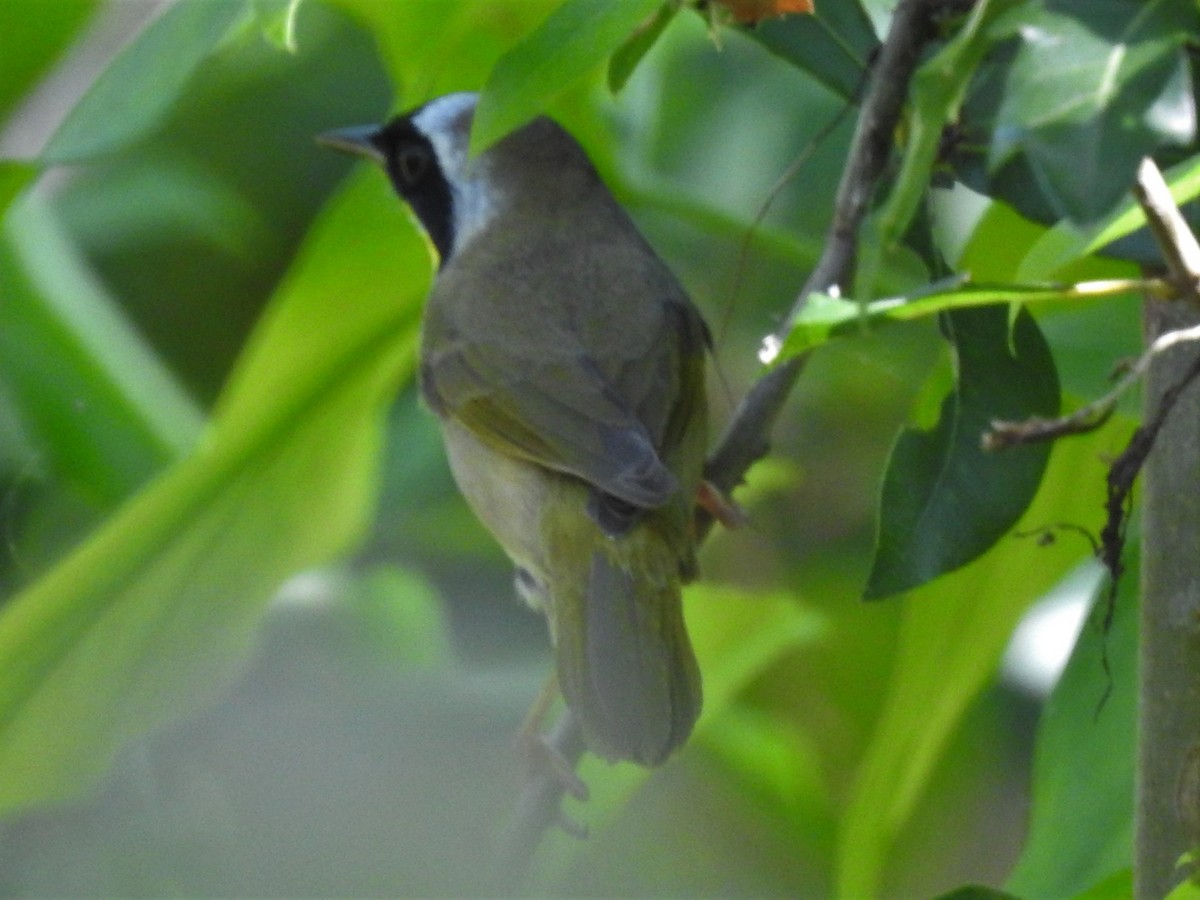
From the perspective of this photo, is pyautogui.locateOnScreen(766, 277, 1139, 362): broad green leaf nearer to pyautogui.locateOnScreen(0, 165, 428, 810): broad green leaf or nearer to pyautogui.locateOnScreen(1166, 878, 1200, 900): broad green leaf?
pyautogui.locateOnScreen(1166, 878, 1200, 900): broad green leaf

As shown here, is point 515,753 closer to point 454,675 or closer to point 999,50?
point 454,675

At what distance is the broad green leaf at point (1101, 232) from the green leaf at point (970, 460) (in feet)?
0.66

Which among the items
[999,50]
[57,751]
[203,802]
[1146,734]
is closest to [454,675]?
[203,802]

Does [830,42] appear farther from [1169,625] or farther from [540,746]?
[540,746]

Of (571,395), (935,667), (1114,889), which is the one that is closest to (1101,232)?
(1114,889)

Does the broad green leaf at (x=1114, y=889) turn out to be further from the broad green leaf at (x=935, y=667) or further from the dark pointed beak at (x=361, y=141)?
the dark pointed beak at (x=361, y=141)

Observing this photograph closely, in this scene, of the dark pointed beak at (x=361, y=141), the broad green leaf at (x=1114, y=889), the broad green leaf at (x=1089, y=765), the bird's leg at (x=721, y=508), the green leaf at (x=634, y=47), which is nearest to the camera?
the green leaf at (x=634, y=47)

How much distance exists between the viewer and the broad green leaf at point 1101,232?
1.01 metres

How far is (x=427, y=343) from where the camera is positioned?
2355mm

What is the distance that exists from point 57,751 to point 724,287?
1.44 metres

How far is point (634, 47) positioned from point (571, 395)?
37.5 inches

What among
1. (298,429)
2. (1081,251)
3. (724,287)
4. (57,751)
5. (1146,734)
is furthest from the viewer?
(724,287)

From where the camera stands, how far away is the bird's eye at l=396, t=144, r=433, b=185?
263cm

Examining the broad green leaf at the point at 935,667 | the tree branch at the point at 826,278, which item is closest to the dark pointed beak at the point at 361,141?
the tree branch at the point at 826,278
